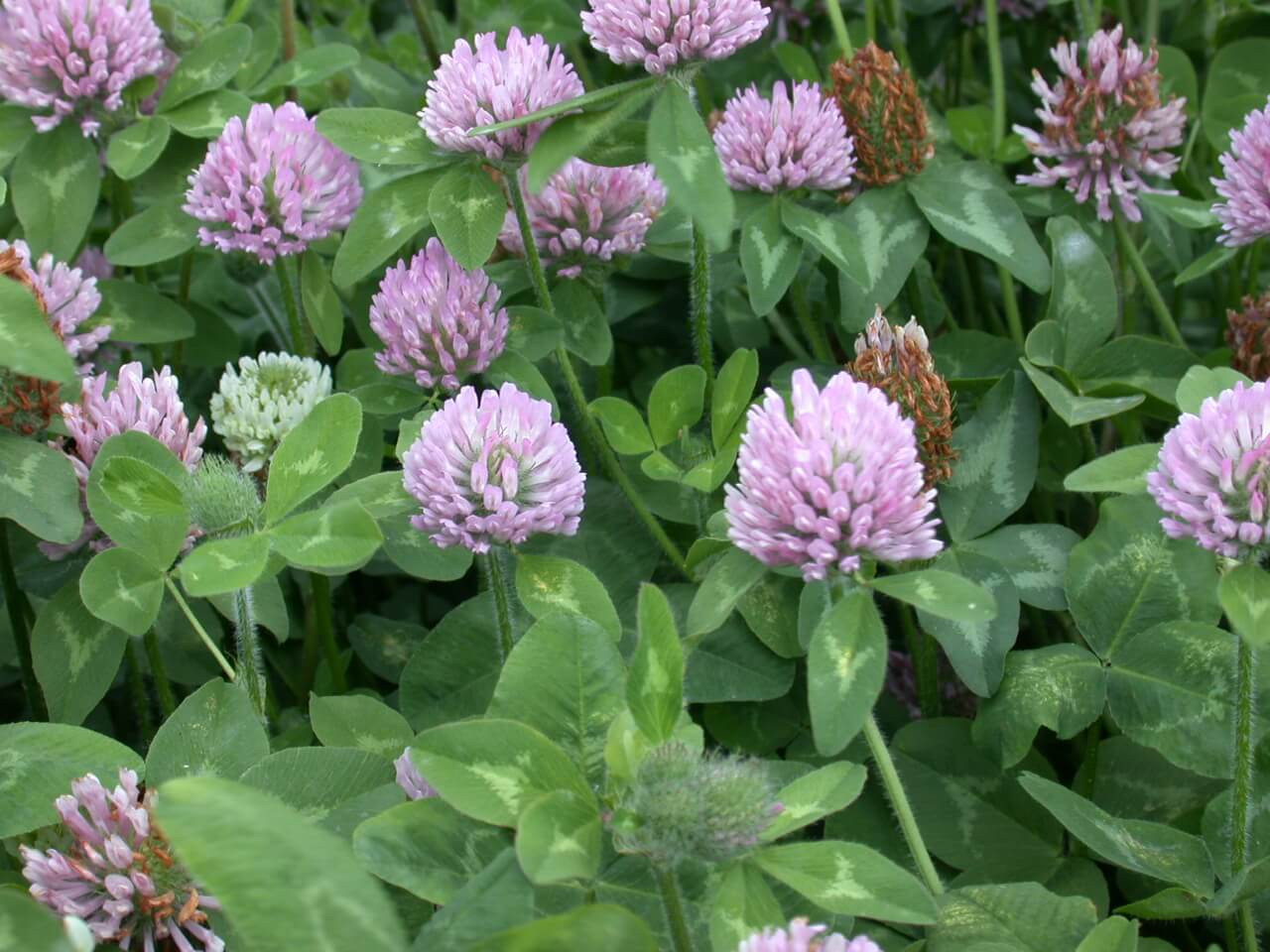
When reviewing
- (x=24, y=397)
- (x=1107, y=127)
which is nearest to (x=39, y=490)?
(x=24, y=397)

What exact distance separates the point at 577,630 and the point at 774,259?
640 millimetres

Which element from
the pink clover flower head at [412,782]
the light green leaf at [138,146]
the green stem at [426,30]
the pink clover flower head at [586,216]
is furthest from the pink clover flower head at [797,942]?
the green stem at [426,30]

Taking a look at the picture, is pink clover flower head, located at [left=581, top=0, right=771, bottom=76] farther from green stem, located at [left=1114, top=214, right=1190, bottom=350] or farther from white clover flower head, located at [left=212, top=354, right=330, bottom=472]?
green stem, located at [left=1114, top=214, right=1190, bottom=350]

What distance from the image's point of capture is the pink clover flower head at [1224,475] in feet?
3.53

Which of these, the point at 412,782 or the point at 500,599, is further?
the point at 500,599

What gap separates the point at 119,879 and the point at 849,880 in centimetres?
55

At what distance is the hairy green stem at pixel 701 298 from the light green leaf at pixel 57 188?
2.44 ft

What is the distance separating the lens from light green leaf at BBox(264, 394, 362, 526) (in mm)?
1301

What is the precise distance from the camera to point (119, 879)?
111 cm

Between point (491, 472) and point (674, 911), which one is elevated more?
point (491, 472)

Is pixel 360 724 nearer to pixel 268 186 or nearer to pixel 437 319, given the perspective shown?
pixel 437 319

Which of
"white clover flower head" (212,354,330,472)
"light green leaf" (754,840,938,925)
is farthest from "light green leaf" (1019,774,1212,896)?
"white clover flower head" (212,354,330,472)

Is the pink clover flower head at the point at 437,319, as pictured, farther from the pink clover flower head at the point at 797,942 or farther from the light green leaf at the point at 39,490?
the pink clover flower head at the point at 797,942

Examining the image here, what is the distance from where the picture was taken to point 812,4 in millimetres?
2422
